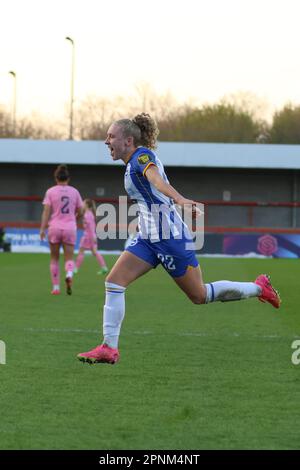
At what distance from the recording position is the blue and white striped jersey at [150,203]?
811 centimetres

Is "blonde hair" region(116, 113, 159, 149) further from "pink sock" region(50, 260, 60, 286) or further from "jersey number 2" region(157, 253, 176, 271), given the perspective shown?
"pink sock" region(50, 260, 60, 286)

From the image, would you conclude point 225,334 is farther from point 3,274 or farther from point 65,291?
point 3,274

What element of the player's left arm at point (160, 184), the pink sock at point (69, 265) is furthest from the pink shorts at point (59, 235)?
the player's left arm at point (160, 184)

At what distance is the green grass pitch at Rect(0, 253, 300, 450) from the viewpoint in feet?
18.8

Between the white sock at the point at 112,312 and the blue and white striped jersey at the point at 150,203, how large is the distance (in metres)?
0.50

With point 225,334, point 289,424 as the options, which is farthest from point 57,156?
point 289,424

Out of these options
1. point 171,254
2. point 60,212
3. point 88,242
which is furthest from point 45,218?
point 88,242

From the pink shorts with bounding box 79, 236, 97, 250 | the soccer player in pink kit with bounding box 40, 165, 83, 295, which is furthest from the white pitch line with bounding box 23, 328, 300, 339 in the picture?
the pink shorts with bounding box 79, 236, 97, 250

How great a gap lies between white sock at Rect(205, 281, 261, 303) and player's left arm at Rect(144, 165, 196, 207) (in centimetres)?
112

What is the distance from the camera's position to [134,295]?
17312mm

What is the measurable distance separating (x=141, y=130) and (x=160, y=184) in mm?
816

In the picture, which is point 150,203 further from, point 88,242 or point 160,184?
point 88,242

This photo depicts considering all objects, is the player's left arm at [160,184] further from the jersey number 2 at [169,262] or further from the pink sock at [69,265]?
the pink sock at [69,265]

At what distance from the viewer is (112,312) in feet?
27.4
